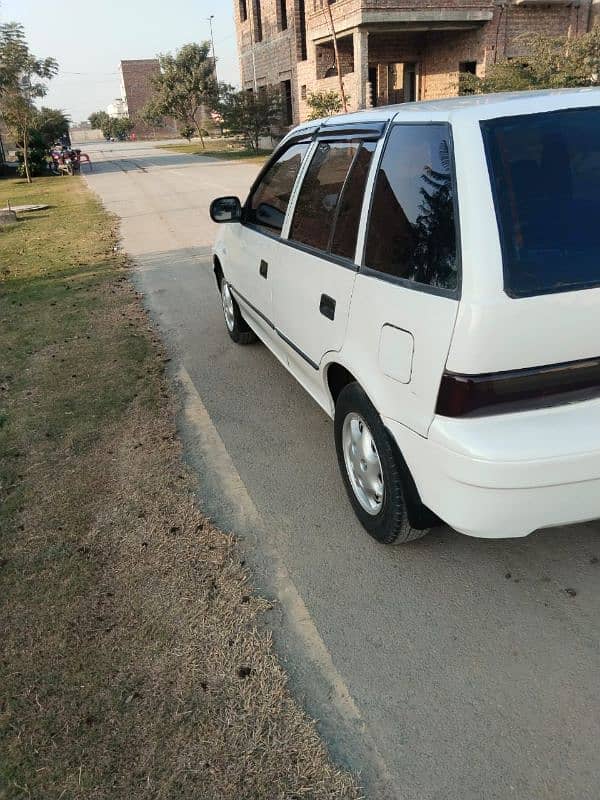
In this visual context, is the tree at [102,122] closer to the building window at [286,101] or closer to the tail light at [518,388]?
the building window at [286,101]

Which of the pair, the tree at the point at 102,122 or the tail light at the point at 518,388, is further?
the tree at the point at 102,122

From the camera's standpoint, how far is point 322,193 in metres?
3.32

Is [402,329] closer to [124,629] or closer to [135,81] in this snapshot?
[124,629]

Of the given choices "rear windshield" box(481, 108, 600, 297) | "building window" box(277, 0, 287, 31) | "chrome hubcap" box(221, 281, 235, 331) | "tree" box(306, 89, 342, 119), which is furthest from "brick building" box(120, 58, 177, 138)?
"rear windshield" box(481, 108, 600, 297)

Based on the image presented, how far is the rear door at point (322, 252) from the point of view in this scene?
2879 millimetres

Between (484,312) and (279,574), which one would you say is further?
(279,574)

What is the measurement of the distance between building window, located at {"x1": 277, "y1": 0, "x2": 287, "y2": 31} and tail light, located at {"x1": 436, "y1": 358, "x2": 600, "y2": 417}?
34.9m

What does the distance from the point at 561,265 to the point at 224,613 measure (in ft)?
6.13

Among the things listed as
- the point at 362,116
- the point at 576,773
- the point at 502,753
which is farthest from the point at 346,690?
the point at 362,116

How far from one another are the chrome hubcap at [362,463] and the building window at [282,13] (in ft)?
112

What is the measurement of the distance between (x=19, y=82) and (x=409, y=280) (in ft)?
93.2

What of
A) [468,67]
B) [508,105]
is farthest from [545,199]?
[468,67]

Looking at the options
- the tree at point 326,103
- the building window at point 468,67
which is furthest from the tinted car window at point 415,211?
the building window at point 468,67

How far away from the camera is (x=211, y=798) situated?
75.4 inches
